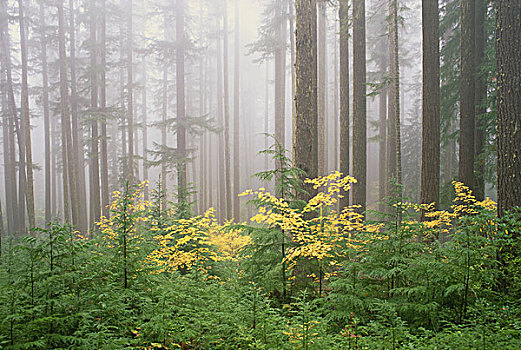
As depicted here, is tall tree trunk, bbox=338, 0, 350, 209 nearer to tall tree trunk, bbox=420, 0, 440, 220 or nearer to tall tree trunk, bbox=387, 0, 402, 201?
tall tree trunk, bbox=387, 0, 402, 201

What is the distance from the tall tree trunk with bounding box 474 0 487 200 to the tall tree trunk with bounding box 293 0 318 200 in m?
5.76

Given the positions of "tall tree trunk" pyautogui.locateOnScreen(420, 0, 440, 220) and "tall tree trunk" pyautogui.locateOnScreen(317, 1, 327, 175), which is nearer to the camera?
"tall tree trunk" pyautogui.locateOnScreen(420, 0, 440, 220)

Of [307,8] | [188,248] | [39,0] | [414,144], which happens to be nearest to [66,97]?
[39,0]

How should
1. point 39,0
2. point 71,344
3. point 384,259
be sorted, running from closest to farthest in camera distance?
point 71,344, point 384,259, point 39,0

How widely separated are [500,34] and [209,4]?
79.9 ft

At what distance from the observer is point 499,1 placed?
5594mm

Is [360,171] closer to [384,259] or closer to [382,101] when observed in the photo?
Answer: [384,259]

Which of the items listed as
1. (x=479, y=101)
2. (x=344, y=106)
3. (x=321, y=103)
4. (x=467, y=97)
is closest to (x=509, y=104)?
(x=467, y=97)

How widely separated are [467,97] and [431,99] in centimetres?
167

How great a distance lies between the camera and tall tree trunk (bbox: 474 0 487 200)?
9.43 metres

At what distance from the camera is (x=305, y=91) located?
7.32m

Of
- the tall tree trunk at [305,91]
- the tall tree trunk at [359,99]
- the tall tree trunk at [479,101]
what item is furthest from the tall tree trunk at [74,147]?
the tall tree trunk at [479,101]

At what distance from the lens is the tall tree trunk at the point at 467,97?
30.3 ft

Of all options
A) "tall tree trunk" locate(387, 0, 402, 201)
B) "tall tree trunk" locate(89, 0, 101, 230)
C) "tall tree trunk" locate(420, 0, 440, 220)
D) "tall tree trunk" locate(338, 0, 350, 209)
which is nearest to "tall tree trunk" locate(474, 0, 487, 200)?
"tall tree trunk" locate(420, 0, 440, 220)
